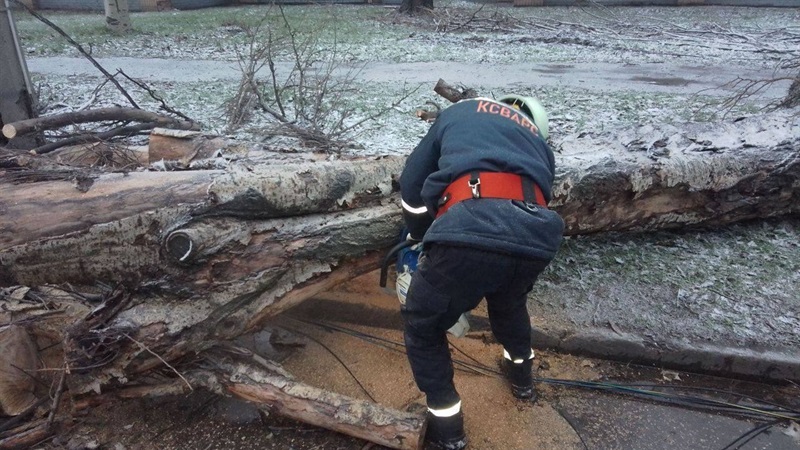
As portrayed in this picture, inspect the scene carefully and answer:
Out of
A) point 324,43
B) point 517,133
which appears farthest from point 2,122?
point 324,43

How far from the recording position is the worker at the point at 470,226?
2.15 m

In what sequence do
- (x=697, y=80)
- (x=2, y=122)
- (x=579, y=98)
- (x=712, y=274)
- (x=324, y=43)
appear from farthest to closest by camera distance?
(x=324, y=43)
(x=697, y=80)
(x=579, y=98)
(x=2, y=122)
(x=712, y=274)

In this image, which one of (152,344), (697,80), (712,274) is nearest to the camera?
(152,344)

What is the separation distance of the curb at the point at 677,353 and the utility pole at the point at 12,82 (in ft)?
14.3

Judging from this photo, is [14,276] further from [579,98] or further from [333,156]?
[579,98]

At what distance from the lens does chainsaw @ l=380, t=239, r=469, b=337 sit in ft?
8.90

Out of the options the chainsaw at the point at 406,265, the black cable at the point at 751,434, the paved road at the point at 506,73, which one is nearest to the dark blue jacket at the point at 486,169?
the chainsaw at the point at 406,265

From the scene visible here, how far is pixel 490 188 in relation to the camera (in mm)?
2178

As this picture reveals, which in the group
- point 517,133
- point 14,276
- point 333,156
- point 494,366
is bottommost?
point 494,366

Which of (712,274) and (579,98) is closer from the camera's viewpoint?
(712,274)

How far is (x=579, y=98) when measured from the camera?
636 cm

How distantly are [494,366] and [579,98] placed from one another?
13.9 feet

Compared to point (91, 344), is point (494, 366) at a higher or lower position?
lower

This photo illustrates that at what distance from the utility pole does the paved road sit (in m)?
2.71
